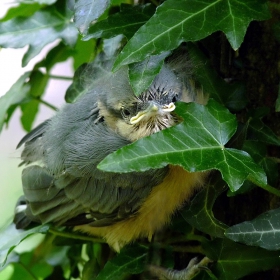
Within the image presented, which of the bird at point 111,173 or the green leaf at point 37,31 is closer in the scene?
the bird at point 111,173

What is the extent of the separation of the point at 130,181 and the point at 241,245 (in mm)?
274

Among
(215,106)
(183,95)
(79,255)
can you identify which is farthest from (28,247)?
(215,106)

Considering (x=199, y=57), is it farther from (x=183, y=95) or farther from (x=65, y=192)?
(x=65, y=192)

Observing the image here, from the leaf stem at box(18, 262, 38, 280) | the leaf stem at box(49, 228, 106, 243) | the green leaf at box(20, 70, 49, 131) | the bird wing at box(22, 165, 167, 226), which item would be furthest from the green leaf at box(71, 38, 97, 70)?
the leaf stem at box(18, 262, 38, 280)

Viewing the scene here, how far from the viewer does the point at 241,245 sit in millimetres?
1045

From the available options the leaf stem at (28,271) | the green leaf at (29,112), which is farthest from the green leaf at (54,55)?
the leaf stem at (28,271)

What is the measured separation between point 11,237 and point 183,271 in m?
0.45

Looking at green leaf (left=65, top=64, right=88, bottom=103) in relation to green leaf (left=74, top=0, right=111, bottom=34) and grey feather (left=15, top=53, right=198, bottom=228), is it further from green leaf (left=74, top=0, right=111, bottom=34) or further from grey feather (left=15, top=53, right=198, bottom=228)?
green leaf (left=74, top=0, right=111, bottom=34)

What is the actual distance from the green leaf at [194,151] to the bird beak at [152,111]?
13 centimetres

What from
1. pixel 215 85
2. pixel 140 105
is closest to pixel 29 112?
pixel 140 105

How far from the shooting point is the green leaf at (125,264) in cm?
117

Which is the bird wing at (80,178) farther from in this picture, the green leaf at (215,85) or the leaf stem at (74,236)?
the green leaf at (215,85)

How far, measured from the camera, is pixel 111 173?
115 centimetres

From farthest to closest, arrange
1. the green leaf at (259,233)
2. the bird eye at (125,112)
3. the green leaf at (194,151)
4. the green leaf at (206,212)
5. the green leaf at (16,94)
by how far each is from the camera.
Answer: the green leaf at (16,94) < the bird eye at (125,112) < the green leaf at (206,212) < the green leaf at (259,233) < the green leaf at (194,151)
